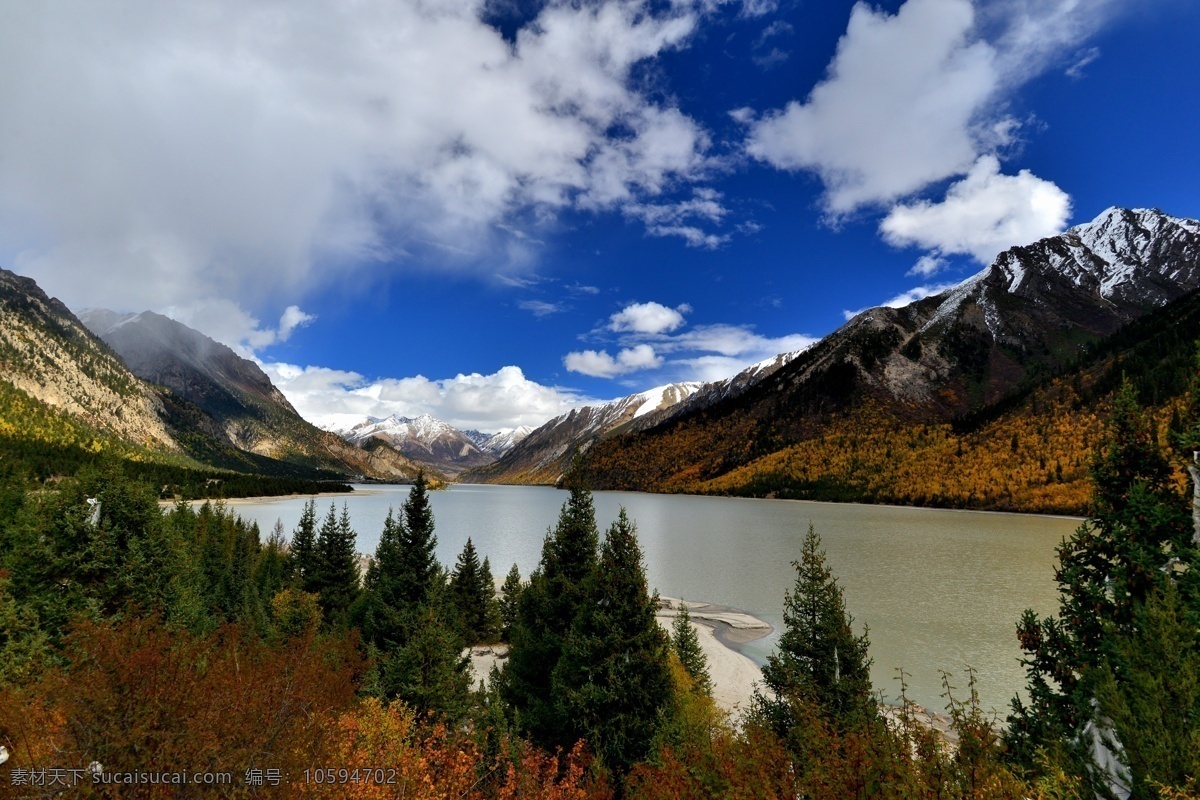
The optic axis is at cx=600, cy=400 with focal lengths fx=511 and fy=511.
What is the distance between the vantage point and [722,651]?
39.2m

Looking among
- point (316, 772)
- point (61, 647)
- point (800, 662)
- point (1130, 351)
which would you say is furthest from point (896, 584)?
point (1130, 351)

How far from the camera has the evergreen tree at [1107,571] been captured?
13.8 m

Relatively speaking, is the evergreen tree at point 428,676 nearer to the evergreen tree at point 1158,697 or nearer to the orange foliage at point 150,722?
the orange foliage at point 150,722

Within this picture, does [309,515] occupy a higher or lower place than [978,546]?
higher

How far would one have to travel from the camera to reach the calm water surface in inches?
1449

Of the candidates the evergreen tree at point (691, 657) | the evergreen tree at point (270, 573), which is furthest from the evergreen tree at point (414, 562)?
the evergreen tree at point (270, 573)

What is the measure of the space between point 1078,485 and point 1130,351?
87972 millimetres

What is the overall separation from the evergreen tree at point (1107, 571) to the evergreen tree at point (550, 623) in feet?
51.0

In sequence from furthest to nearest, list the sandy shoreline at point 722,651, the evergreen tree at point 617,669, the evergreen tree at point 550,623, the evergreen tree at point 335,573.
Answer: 1. the evergreen tree at point 335,573
2. the sandy shoreline at point 722,651
3. the evergreen tree at point 550,623
4. the evergreen tree at point 617,669

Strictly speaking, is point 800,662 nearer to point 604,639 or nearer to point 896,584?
point 604,639

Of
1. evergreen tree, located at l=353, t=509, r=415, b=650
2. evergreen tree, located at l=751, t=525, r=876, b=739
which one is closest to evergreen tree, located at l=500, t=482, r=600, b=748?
evergreen tree, located at l=353, t=509, r=415, b=650

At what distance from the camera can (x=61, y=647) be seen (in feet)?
67.5

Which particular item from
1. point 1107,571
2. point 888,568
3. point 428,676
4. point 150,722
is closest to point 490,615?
point 428,676

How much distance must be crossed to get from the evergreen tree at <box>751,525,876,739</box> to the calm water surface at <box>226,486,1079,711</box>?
1369cm
